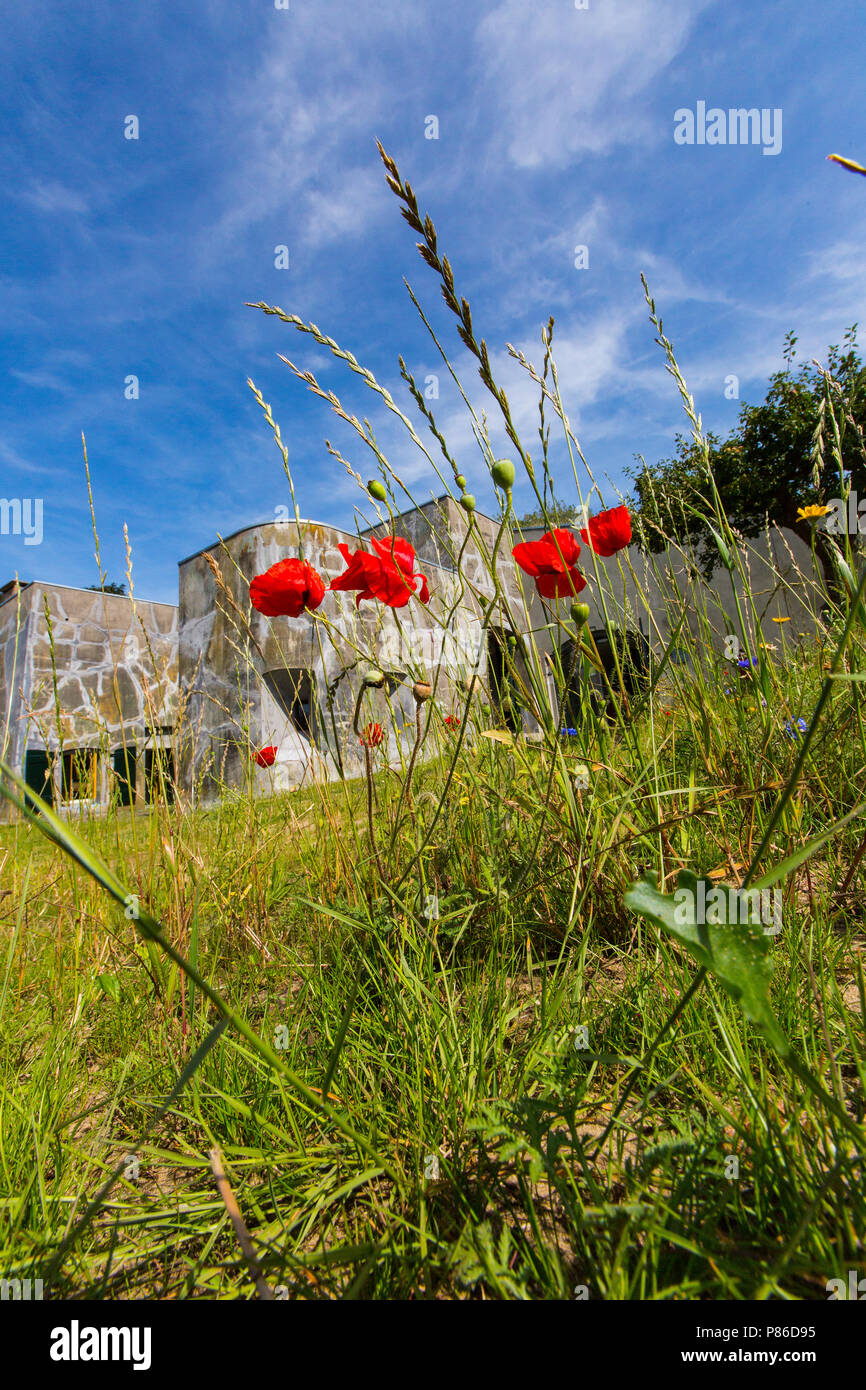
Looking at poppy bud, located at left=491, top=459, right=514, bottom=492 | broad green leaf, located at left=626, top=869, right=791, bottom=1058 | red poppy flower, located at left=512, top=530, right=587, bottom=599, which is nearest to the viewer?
broad green leaf, located at left=626, top=869, right=791, bottom=1058

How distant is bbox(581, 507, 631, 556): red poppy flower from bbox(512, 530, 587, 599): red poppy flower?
0.29ft

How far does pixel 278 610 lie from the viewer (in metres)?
1.12

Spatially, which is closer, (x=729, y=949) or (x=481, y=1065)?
(x=729, y=949)

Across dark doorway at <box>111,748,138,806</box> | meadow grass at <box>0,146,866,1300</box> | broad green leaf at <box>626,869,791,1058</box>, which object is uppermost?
dark doorway at <box>111,748,138,806</box>

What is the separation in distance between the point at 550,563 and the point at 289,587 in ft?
1.52

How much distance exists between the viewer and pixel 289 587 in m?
1.06

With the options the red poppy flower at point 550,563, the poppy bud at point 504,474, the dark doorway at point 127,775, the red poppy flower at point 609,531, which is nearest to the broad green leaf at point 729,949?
the poppy bud at point 504,474

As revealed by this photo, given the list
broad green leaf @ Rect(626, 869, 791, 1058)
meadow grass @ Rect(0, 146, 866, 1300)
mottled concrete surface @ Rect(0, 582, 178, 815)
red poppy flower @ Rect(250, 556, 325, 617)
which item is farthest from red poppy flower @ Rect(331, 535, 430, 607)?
mottled concrete surface @ Rect(0, 582, 178, 815)

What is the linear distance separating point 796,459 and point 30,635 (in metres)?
11.8

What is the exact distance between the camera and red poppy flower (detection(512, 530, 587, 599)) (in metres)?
0.98

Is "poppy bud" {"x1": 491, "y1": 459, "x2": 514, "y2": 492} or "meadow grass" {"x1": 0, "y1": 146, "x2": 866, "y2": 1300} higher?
"poppy bud" {"x1": 491, "y1": 459, "x2": 514, "y2": 492}

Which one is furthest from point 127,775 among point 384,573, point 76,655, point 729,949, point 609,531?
point 76,655

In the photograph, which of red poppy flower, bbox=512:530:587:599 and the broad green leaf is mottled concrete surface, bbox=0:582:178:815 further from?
the broad green leaf

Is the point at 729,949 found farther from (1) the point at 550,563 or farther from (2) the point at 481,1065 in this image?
(1) the point at 550,563
